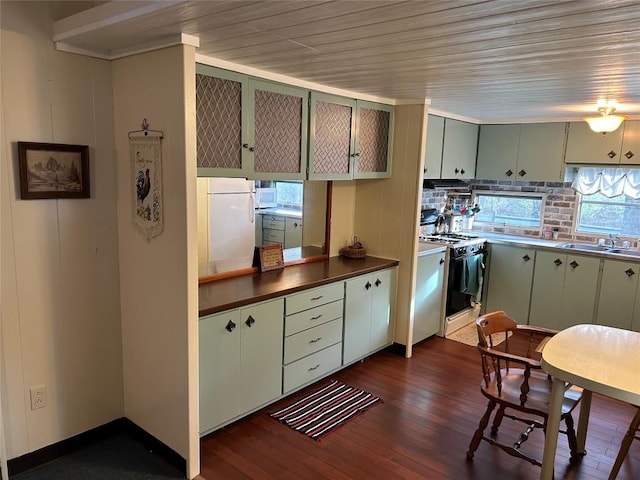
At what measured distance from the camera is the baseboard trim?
2.39m

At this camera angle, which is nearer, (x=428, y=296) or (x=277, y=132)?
(x=277, y=132)

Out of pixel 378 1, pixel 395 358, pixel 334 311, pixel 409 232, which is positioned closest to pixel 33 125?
pixel 378 1

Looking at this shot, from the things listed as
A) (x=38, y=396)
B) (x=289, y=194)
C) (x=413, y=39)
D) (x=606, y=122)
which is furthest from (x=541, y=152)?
(x=38, y=396)

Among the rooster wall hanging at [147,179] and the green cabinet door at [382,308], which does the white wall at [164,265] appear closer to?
the rooster wall hanging at [147,179]

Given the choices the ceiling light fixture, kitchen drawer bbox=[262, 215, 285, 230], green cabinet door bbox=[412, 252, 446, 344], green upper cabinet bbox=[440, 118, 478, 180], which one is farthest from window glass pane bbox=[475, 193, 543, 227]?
kitchen drawer bbox=[262, 215, 285, 230]

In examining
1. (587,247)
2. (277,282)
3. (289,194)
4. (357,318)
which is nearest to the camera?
(277,282)

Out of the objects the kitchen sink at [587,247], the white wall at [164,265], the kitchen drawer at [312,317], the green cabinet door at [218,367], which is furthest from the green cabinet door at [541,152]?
the white wall at [164,265]

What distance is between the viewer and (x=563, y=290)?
457cm

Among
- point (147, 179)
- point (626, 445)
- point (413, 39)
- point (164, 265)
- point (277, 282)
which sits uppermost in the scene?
point (413, 39)

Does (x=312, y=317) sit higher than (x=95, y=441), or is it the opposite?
(x=312, y=317)

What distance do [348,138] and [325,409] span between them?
1.95 m

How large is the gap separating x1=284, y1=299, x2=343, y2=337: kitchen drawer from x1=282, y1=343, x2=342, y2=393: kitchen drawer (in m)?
0.23

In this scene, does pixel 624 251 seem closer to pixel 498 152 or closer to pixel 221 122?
pixel 498 152

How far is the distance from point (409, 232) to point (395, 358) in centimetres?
109
